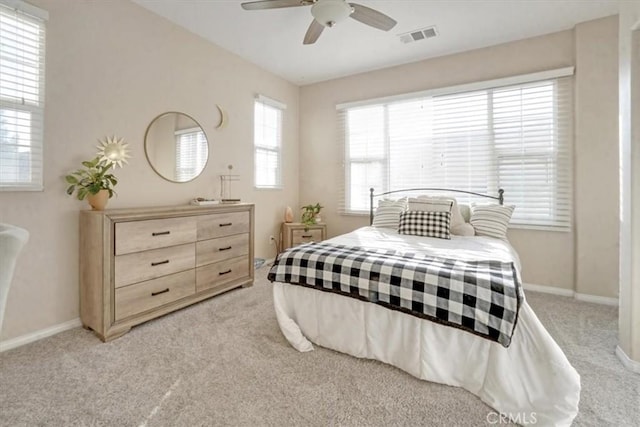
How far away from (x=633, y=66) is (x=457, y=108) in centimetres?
195

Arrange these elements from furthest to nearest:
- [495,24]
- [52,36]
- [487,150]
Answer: [487,150]
[495,24]
[52,36]

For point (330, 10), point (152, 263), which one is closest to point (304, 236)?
point (152, 263)

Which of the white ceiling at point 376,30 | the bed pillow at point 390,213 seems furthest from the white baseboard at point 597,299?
the white ceiling at point 376,30

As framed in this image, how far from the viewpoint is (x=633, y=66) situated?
187 cm

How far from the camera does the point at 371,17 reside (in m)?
2.41

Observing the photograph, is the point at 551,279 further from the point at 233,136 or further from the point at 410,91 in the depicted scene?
the point at 233,136

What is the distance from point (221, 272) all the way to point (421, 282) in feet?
7.04

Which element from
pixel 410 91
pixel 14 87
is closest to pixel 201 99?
pixel 14 87

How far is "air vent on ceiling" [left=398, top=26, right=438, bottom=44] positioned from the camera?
10.6ft

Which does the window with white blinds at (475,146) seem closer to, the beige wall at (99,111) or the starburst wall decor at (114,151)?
the beige wall at (99,111)

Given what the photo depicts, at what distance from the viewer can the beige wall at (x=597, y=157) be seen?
2939mm

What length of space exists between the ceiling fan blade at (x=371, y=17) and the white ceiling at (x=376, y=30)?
1.37 ft

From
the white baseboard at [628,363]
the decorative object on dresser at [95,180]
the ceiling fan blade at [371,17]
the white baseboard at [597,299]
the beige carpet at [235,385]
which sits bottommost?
the beige carpet at [235,385]

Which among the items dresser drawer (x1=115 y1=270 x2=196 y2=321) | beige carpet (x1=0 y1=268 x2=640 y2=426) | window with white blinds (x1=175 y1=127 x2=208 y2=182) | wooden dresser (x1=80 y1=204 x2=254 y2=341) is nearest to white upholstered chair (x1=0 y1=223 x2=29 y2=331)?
beige carpet (x1=0 y1=268 x2=640 y2=426)
